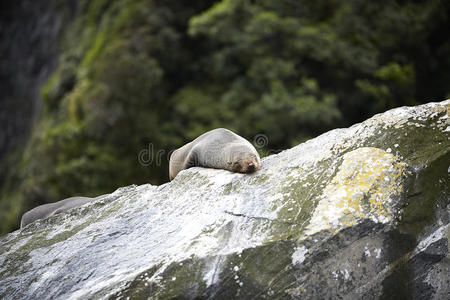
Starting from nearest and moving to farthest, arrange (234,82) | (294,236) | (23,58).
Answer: (294,236)
(234,82)
(23,58)

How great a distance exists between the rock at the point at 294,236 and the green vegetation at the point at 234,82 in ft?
24.6

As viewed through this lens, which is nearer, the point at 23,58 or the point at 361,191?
the point at 361,191

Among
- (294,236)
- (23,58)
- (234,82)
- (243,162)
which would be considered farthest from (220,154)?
(23,58)

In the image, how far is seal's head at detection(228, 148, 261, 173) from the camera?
13.7 feet

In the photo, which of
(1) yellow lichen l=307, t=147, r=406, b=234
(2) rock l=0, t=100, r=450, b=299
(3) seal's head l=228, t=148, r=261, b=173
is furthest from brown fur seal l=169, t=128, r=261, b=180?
(1) yellow lichen l=307, t=147, r=406, b=234

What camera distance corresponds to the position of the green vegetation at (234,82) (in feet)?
39.1

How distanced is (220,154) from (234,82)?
26.7 feet

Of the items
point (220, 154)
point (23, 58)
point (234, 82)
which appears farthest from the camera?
point (23, 58)

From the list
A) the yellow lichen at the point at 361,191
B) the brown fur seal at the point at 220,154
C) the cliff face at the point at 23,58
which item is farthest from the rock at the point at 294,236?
the cliff face at the point at 23,58

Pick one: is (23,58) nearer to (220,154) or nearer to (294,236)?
(220,154)

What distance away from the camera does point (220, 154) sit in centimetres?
507

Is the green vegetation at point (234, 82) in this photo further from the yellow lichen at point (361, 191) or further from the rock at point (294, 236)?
the yellow lichen at point (361, 191)

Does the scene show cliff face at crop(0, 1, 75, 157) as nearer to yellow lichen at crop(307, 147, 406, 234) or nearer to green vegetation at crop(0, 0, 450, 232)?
green vegetation at crop(0, 0, 450, 232)

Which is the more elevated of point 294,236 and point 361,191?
point 361,191
